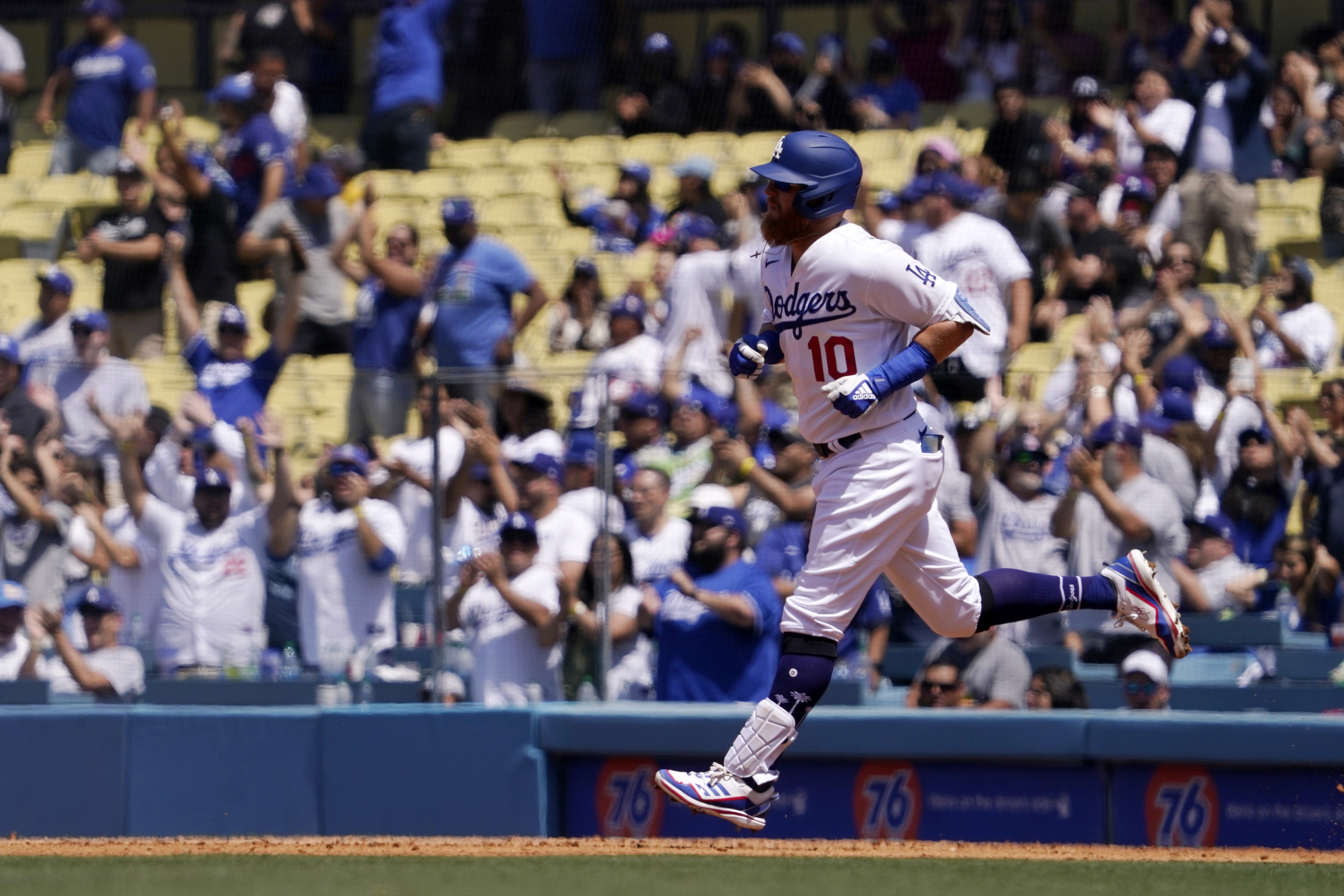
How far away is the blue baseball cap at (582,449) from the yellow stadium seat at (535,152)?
670cm

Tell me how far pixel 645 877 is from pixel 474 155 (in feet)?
31.5

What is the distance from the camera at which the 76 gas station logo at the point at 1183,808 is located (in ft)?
22.6

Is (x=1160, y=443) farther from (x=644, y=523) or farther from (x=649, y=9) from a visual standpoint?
(x=649, y=9)

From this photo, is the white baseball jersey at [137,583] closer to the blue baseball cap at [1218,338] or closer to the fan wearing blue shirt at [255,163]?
the fan wearing blue shirt at [255,163]

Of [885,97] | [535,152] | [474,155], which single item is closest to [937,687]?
[885,97]

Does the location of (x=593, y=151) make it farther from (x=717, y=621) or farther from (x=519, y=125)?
(x=717, y=621)

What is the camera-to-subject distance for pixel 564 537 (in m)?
7.45

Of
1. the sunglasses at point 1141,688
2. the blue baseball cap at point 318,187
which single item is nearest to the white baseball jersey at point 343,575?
the sunglasses at point 1141,688

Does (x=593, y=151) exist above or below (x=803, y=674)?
above

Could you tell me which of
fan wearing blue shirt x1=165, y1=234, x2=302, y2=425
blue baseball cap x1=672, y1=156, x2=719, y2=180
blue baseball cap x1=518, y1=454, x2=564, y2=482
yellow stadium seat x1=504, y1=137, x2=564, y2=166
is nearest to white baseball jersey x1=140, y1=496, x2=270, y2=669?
fan wearing blue shirt x1=165, y1=234, x2=302, y2=425

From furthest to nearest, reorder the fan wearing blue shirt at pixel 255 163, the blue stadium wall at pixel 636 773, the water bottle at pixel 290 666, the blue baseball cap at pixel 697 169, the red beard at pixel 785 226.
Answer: the fan wearing blue shirt at pixel 255 163
the blue baseball cap at pixel 697 169
the water bottle at pixel 290 666
the blue stadium wall at pixel 636 773
the red beard at pixel 785 226

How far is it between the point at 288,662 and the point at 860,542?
335 centimetres

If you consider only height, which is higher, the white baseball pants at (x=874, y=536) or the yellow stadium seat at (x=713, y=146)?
the yellow stadium seat at (x=713, y=146)

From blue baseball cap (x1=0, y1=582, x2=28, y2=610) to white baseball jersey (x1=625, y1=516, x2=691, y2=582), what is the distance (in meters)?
2.44
